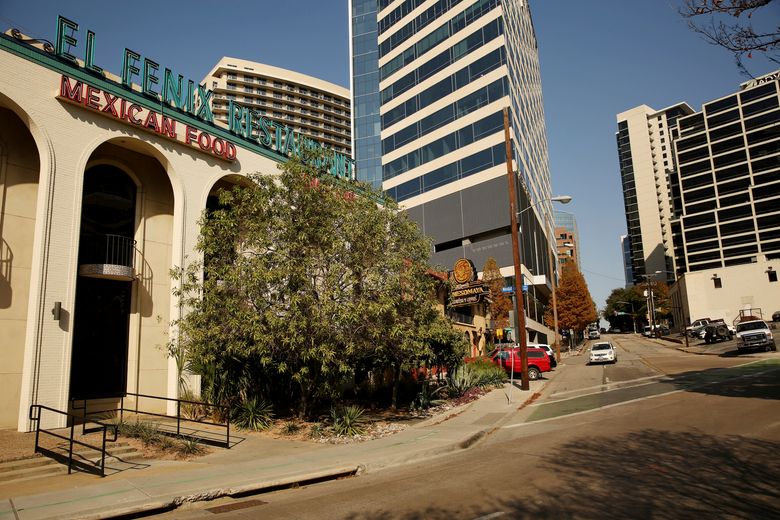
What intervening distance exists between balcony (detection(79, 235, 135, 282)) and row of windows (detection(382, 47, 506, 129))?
4389 cm

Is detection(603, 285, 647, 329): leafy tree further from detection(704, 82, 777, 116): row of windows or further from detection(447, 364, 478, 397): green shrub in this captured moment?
detection(447, 364, 478, 397): green shrub

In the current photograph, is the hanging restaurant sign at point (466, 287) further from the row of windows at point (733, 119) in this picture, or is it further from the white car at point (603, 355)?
the row of windows at point (733, 119)

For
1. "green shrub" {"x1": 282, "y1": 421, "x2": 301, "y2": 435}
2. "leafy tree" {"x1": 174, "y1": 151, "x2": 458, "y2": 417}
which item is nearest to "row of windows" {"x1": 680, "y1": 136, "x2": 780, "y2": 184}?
"leafy tree" {"x1": 174, "y1": 151, "x2": 458, "y2": 417}

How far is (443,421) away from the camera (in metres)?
14.9

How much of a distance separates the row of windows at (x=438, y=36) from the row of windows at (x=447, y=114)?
8801 mm

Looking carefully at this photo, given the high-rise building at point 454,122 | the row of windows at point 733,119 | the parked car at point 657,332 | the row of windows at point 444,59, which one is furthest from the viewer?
the row of windows at point 733,119

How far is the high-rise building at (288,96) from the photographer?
316 feet

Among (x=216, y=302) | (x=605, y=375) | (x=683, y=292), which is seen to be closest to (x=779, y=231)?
(x=683, y=292)

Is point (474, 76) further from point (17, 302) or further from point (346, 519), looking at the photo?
point (346, 519)

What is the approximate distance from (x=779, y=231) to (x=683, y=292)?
1955cm

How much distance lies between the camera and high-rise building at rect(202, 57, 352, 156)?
9631 cm

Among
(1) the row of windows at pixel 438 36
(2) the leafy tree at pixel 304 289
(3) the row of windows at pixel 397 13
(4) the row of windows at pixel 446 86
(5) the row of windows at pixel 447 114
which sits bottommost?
(2) the leafy tree at pixel 304 289

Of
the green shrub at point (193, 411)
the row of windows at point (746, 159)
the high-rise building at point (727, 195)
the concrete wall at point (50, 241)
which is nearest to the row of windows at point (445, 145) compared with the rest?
the concrete wall at point (50, 241)

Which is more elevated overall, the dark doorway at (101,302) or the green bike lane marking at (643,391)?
the dark doorway at (101,302)
